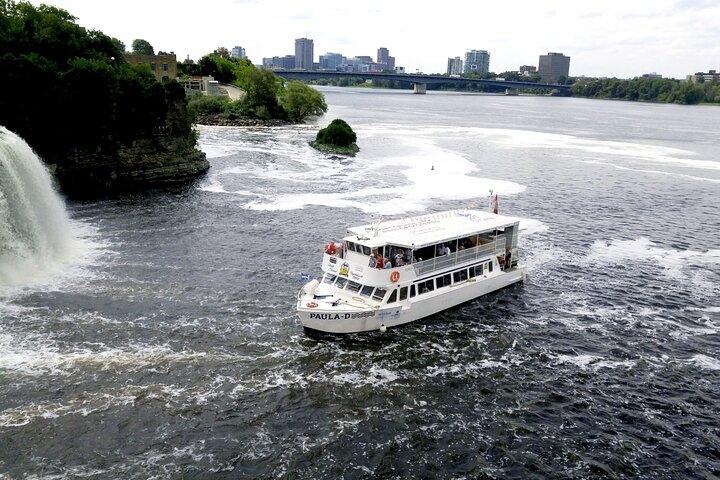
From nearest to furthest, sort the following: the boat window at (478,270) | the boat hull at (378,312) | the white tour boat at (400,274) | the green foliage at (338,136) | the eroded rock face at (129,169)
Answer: the boat hull at (378,312) < the white tour boat at (400,274) < the boat window at (478,270) < the eroded rock face at (129,169) < the green foliage at (338,136)

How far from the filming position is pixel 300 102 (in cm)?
15775

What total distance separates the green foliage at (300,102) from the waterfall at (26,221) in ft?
361

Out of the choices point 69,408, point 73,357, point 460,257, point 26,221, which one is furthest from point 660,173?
point 69,408

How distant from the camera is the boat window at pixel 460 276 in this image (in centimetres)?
4009

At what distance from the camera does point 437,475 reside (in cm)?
2336

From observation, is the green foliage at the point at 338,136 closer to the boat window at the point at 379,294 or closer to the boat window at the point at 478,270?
the boat window at the point at 478,270

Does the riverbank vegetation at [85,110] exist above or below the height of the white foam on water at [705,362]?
above

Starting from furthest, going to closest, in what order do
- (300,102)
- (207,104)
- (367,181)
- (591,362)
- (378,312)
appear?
(300,102) → (207,104) → (367,181) → (378,312) → (591,362)

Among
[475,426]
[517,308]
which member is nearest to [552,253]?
[517,308]

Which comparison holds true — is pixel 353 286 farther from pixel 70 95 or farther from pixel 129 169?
pixel 70 95

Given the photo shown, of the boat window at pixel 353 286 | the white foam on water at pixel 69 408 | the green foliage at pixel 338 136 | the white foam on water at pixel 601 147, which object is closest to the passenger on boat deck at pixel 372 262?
the boat window at pixel 353 286

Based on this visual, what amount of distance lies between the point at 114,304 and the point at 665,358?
35.2 m

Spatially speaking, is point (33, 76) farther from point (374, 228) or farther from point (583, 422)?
point (583, 422)

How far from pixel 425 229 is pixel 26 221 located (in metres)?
32.1
